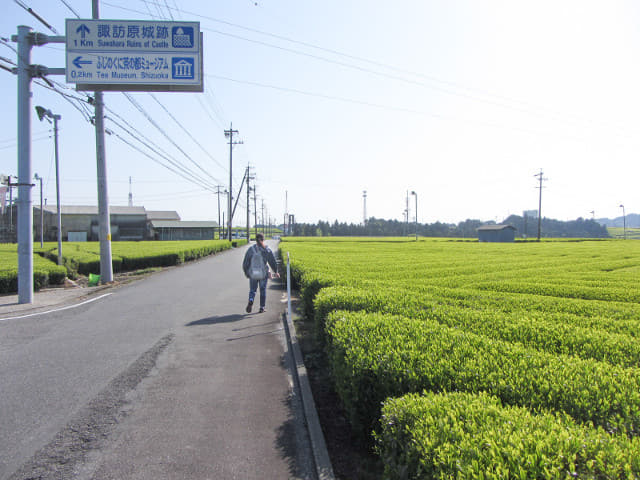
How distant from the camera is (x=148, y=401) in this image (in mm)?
4223

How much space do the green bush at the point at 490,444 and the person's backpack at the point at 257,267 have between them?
677 centimetres

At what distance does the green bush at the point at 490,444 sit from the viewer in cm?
180

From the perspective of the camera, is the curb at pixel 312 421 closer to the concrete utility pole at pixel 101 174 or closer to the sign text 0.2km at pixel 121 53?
the sign text 0.2km at pixel 121 53

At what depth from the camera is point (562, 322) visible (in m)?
5.19

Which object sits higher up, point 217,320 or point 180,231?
point 180,231

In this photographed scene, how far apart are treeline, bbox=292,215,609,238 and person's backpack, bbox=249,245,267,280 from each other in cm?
10556

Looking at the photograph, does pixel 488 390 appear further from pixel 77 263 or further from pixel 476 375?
pixel 77 263

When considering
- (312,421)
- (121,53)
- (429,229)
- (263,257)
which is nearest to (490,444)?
(312,421)

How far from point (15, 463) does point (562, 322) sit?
6.19m

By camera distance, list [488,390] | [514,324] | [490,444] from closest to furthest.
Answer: [490,444] → [488,390] → [514,324]

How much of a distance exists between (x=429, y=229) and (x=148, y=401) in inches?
5101

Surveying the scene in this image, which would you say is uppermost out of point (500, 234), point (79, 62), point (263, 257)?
point (79, 62)

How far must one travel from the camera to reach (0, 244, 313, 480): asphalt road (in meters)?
3.09

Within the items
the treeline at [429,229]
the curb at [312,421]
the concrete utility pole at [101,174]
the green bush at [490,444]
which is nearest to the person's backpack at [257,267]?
the curb at [312,421]
